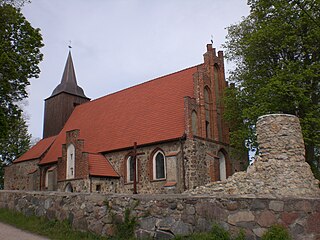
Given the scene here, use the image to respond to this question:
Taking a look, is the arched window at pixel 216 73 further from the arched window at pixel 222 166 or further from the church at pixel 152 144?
the arched window at pixel 222 166

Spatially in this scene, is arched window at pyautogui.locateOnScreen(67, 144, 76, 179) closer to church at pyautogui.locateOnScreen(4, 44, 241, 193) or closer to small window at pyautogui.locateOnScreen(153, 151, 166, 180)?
church at pyautogui.locateOnScreen(4, 44, 241, 193)

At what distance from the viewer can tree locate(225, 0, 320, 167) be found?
15055mm

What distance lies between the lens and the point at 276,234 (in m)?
5.21

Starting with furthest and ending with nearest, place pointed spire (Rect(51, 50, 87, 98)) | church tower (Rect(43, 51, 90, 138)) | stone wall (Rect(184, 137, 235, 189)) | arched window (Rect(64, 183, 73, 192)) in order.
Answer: pointed spire (Rect(51, 50, 87, 98)) < church tower (Rect(43, 51, 90, 138)) < arched window (Rect(64, 183, 73, 192)) < stone wall (Rect(184, 137, 235, 189))

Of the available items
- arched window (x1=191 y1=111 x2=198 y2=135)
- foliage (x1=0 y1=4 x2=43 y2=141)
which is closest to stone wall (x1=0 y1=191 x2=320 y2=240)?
foliage (x1=0 y1=4 x2=43 y2=141)

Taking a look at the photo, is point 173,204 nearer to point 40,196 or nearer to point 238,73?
point 40,196

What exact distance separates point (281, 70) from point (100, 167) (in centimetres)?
1005

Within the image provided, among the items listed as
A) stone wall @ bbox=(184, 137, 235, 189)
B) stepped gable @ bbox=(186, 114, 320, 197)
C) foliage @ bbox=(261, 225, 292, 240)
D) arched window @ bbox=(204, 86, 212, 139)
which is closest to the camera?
foliage @ bbox=(261, 225, 292, 240)

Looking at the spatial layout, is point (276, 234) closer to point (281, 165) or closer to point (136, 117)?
point (281, 165)

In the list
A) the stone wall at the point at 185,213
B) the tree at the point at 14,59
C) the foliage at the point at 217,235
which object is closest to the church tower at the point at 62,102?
the tree at the point at 14,59

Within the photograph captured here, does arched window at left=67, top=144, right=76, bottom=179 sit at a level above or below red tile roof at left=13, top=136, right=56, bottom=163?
below

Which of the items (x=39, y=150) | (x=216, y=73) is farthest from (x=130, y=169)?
(x=39, y=150)

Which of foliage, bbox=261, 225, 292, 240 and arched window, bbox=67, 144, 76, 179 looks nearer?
foliage, bbox=261, 225, 292, 240

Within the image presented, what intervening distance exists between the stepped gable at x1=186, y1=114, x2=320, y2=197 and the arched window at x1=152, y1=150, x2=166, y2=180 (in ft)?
19.8
